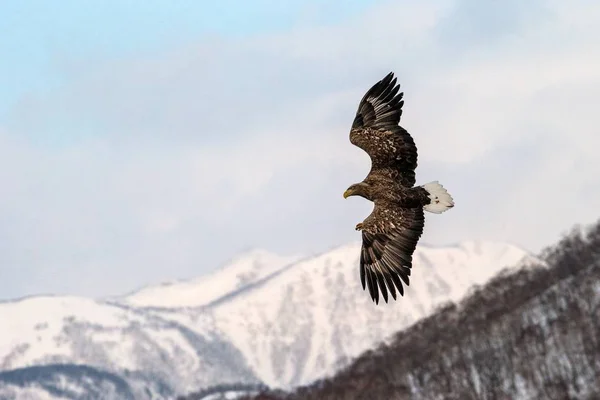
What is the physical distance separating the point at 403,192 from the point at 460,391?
104996mm

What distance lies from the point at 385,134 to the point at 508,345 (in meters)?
110

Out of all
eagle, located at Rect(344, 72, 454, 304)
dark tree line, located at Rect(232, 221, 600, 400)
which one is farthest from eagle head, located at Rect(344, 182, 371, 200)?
dark tree line, located at Rect(232, 221, 600, 400)

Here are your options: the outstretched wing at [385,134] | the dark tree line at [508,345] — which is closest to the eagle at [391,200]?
the outstretched wing at [385,134]

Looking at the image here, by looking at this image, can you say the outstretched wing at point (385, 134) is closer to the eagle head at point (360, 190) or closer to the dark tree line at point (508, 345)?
the eagle head at point (360, 190)

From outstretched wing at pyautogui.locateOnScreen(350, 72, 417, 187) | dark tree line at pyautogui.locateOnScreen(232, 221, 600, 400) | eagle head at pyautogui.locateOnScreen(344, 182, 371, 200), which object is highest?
dark tree line at pyautogui.locateOnScreen(232, 221, 600, 400)

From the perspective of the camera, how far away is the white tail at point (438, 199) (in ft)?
78.2

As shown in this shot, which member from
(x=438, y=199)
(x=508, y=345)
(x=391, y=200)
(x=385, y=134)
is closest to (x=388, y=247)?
(x=391, y=200)

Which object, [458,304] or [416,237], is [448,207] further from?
[458,304]

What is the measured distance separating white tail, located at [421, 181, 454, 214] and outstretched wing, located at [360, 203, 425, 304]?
0.94 ft

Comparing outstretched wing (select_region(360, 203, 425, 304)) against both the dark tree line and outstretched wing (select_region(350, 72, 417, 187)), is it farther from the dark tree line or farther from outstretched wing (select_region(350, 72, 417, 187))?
the dark tree line

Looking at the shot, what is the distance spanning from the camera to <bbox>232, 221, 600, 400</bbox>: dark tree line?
123312 mm

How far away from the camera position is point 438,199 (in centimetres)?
2400

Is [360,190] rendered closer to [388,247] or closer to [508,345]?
[388,247]

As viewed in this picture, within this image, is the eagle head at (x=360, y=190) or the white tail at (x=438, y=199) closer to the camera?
the white tail at (x=438, y=199)
